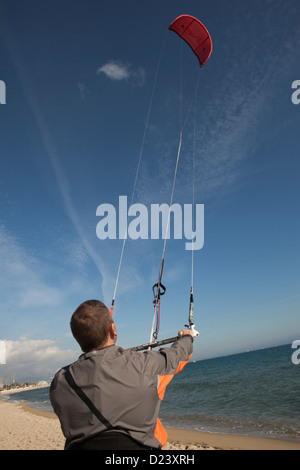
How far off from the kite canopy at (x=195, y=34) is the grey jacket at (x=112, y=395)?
772 cm

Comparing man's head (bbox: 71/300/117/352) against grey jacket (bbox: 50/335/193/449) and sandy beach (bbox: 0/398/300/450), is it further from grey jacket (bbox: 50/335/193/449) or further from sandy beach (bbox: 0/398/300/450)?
sandy beach (bbox: 0/398/300/450)

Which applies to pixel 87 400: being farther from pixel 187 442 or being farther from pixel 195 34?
pixel 187 442

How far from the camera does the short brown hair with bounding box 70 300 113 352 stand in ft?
5.58

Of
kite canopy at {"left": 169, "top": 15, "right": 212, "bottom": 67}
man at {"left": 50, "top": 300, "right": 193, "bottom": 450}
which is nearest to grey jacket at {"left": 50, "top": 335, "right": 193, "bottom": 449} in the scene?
man at {"left": 50, "top": 300, "right": 193, "bottom": 450}

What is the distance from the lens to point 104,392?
4.97ft

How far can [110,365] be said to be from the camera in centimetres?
157

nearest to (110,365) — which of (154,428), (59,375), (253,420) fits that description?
(59,375)

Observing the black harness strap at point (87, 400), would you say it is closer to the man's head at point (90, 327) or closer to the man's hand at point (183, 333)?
the man's head at point (90, 327)

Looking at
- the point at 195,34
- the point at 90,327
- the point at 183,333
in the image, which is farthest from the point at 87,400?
the point at 195,34

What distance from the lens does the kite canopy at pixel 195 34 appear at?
6.62 meters

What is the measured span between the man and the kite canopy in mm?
7525

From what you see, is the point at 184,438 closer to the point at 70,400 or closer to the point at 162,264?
the point at 162,264

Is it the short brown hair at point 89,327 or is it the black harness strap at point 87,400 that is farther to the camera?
the short brown hair at point 89,327

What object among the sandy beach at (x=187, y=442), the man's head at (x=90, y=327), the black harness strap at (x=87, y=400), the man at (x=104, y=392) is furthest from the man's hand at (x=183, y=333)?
the sandy beach at (x=187, y=442)
